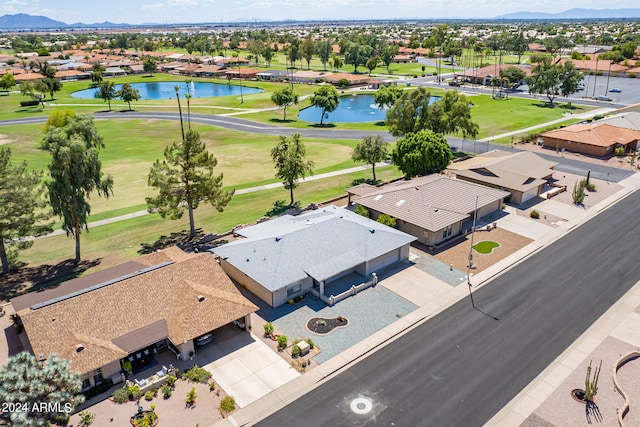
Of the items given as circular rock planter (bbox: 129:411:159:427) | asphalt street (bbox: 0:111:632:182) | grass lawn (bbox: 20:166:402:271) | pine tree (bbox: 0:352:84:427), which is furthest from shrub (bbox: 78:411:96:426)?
asphalt street (bbox: 0:111:632:182)

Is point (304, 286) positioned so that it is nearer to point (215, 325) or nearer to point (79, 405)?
point (215, 325)

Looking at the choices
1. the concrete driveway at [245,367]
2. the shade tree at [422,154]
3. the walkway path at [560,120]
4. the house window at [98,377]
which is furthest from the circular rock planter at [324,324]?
the walkway path at [560,120]

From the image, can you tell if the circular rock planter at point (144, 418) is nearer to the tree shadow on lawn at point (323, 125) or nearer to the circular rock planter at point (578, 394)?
the circular rock planter at point (578, 394)

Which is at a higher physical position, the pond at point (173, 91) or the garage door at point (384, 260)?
the pond at point (173, 91)

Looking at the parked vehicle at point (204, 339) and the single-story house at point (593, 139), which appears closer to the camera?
the parked vehicle at point (204, 339)

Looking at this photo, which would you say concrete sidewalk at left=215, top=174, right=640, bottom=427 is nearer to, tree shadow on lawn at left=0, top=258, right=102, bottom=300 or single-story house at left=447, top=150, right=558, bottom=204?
single-story house at left=447, top=150, right=558, bottom=204
